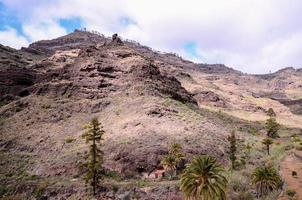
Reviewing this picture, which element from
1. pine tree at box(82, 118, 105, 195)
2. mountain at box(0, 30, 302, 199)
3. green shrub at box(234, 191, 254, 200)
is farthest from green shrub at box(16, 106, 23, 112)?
green shrub at box(234, 191, 254, 200)

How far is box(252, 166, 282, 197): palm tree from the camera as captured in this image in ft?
222

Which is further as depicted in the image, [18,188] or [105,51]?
[105,51]

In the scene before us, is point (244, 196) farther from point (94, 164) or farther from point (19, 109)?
point (19, 109)

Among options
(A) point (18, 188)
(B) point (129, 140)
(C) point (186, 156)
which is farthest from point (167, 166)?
(A) point (18, 188)

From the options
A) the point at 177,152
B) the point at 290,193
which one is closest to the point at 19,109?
the point at 177,152

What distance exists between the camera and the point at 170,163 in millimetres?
83812

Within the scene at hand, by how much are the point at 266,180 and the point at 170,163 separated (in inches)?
→ 828

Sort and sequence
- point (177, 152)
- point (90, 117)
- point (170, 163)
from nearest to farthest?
point (170, 163) → point (177, 152) → point (90, 117)

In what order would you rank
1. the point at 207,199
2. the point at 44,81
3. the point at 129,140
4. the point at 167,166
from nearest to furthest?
the point at 207,199 → the point at 167,166 → the point at 129,140 → the point at 44,81

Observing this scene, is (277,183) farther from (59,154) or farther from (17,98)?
(17,98)

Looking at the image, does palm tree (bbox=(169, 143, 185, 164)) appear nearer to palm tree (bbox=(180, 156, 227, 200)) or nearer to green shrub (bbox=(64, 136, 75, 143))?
green shrub (bbox=(64, 136, 75, 143))

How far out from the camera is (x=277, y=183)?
6831 cm

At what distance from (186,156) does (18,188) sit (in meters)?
32.6

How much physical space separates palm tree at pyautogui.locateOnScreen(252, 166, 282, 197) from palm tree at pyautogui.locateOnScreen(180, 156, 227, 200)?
15416 mm
